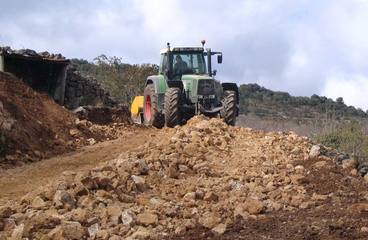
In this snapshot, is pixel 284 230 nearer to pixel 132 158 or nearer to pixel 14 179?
pixel 132 158

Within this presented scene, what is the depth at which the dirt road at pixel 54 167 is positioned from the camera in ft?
26.4

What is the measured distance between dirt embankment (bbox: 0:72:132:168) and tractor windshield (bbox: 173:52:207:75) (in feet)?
7.02

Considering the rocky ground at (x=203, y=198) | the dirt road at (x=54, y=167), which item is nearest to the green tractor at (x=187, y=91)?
the dirt road at (x=54, y=167)

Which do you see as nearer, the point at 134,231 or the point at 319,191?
the point at 134,231

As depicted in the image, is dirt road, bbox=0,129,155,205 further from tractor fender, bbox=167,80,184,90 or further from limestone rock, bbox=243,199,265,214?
limestone rock, bbox=243,199,265,214

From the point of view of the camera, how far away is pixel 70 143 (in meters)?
12.2

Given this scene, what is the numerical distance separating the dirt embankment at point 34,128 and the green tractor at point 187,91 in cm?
134

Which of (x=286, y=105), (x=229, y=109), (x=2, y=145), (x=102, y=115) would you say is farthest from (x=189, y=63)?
(x=286, y=105)

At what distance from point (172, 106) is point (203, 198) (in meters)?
5.83

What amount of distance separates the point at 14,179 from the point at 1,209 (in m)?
2.46

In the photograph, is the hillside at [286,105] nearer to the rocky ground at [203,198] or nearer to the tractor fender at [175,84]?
the tractor fender at [175,84]

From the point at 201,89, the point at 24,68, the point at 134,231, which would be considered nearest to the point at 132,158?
the point at 134,231

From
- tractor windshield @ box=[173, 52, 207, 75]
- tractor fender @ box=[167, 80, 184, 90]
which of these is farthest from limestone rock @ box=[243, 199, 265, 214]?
tractor windshield @ box=[173, 52, 207, 75]

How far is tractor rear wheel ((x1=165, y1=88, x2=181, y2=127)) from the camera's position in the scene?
12.8 meters
